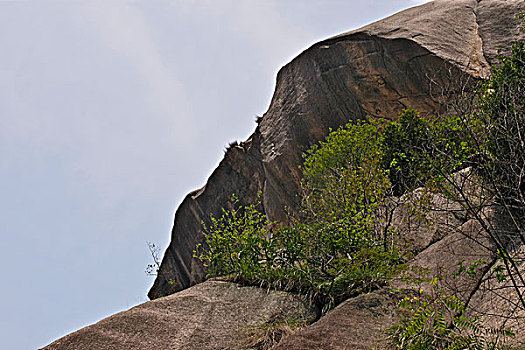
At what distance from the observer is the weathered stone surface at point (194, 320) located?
5180 mm

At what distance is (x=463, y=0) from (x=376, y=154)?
7.97 metres

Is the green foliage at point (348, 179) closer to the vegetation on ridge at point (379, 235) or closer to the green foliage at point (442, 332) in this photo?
the vegetation on ridge at point (379, 235)

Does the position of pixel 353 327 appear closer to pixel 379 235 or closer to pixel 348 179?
pixel 379 235

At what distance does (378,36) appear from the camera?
42.8 ft

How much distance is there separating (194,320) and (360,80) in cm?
975

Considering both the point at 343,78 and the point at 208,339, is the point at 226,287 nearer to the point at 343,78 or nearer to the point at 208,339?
the point at 208,339

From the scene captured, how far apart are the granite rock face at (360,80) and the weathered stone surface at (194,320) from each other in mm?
6252

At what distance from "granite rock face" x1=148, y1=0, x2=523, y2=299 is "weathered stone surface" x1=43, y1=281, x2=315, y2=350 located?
20.5 feet

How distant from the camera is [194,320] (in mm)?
5762

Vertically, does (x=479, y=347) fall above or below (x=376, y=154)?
below

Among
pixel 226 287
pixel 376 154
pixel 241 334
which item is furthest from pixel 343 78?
pixel 241 334

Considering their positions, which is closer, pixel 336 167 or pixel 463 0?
pixel 336 167

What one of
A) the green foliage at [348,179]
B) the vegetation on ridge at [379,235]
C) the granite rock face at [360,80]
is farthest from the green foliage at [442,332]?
the granite rock face at [360,80]

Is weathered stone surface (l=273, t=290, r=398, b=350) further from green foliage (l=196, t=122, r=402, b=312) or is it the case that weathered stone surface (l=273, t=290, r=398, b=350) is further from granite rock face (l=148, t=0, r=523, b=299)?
granite rock face (l=148, t=0, r=523, b=299)
